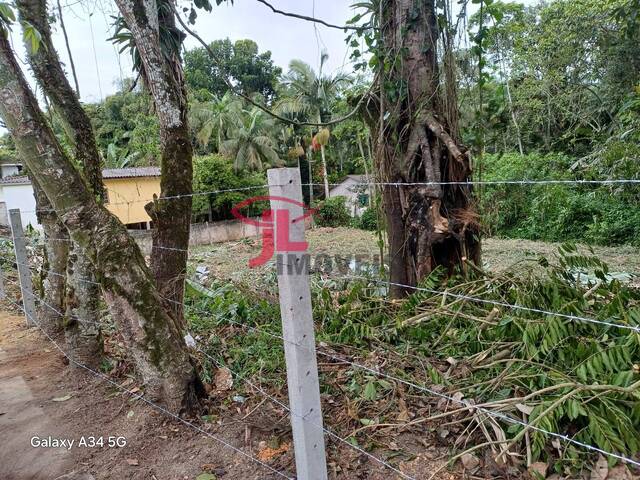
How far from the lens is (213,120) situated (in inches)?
682

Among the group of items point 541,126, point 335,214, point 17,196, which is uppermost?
point 541,126

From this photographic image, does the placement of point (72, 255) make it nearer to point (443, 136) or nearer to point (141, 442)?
point (141, 442)

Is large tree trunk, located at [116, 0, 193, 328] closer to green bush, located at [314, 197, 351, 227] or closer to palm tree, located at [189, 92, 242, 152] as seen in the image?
green bush, located at [314, 197, 351, 227]

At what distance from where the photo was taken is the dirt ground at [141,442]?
1676 millimetres

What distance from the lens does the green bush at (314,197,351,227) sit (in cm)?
1516

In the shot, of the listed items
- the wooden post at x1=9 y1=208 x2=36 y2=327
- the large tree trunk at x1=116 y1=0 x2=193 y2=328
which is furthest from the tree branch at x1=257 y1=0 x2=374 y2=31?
the wooden post at x1=9 y1=208 x2=36 y2=327

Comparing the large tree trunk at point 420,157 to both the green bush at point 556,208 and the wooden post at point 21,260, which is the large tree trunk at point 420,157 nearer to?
the wooden post at point 21,260

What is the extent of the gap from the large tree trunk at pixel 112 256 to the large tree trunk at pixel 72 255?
0.59 meters

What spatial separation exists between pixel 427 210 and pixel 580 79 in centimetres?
1067

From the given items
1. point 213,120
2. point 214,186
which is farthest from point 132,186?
point 213,120

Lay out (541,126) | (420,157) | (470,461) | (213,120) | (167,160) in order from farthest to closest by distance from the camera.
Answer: (213,120) → (541,126) → (420,157) → (167,160) → (470,461)

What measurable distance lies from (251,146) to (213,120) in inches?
79.9

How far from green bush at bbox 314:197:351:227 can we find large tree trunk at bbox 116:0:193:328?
12453mm

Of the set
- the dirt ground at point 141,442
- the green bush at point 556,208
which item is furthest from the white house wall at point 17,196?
the green bush at point 556,208
